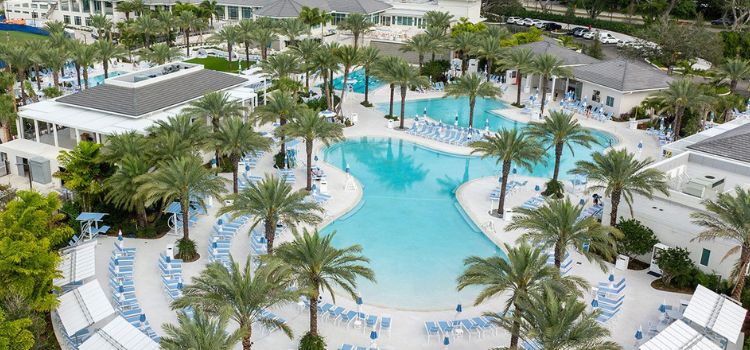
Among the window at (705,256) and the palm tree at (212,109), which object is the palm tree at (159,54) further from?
the window at (705,256)

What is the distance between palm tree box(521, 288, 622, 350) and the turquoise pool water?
23.1ft

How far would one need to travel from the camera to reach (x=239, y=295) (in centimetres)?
2022

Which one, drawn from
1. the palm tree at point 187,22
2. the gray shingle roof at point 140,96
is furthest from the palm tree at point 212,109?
the palm tree at point 187,22

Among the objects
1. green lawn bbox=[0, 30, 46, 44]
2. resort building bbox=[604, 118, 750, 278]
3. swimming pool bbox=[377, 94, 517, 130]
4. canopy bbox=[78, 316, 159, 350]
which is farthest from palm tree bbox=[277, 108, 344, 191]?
green lawn bbox=[0, 30, 46, 44]

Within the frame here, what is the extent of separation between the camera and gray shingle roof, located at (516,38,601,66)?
191 ft

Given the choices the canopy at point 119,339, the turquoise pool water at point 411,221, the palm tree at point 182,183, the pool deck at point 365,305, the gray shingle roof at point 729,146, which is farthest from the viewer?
the gray shingle roof at point 729,146

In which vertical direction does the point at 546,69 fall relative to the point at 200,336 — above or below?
above

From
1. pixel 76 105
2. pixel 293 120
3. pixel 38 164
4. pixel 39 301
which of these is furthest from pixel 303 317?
pixel 76 105

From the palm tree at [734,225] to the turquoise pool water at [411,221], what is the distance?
9069mm

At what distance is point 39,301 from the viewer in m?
22.1

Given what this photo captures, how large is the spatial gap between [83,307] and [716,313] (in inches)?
862

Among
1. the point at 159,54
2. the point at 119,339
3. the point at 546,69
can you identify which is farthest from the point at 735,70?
the point at 119,339

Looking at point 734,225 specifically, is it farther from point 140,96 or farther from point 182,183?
point 140,96

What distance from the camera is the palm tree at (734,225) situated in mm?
25031
